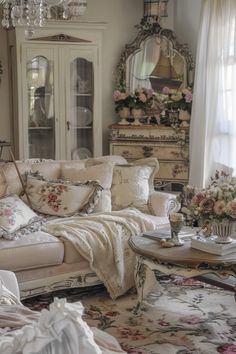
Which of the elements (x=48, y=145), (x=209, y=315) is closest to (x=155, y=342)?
(x=209, y=315)

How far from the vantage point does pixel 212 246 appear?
3.06 m

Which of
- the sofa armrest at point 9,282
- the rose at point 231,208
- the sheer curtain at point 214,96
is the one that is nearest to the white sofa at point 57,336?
the sofa armrest at point 9,282

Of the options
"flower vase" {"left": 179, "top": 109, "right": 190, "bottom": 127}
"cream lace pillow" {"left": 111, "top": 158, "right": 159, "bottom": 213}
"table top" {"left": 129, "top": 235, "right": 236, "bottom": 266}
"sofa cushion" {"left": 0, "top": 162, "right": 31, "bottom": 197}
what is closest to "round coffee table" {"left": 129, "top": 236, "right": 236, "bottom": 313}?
"table top" {"left": 129, "top": 235, "right": 236, "bottom": 266}

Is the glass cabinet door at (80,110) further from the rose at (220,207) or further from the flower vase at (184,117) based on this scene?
the rose at (220,207)

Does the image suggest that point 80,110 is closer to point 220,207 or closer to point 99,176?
point 99,176

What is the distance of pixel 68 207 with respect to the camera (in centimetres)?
396

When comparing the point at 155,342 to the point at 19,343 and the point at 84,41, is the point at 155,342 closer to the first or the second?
the point at 19,343

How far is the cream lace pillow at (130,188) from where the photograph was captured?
4211mm

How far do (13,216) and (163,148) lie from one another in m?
2.03

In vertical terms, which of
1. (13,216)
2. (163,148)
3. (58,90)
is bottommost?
(13,216)

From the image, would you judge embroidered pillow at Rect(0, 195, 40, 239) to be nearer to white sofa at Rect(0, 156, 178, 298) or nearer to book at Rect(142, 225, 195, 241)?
white sofa at Rect(0, 156, 178, 298)

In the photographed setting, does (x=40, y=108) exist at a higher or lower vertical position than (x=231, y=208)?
higher

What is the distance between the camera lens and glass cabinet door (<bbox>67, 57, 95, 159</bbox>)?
534 centimetres

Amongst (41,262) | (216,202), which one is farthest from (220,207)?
(41,262)
